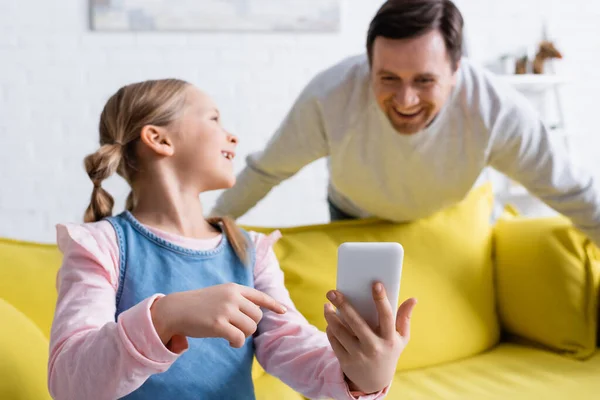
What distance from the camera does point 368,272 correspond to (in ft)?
2.62

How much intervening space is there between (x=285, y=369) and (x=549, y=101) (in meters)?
2.91

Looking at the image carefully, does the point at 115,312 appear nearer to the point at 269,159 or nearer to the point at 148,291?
Answer: the point at 148,291

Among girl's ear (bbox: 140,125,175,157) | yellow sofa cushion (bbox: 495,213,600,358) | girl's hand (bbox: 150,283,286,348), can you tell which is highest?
girl's ear (bbox: 140,125,175,157)

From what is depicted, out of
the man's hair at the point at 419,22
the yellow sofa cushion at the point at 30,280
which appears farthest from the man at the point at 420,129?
the yellow sofa cushion at the point at 30,280

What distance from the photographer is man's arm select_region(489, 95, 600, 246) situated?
157cm

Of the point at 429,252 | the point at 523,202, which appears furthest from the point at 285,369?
the point at 523,202

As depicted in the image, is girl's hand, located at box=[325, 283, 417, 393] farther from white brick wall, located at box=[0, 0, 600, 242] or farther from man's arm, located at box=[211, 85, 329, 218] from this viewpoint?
white brick wall, located at box=[0, 0, 600, 242]

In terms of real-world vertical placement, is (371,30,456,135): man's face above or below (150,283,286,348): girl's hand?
above

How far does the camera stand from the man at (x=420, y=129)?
4.93 ft

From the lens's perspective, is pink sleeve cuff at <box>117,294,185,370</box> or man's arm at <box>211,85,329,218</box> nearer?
pink sleeve cuff at <box>117,294,185,370</box>

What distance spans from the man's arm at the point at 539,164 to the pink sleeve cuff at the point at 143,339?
1.06m

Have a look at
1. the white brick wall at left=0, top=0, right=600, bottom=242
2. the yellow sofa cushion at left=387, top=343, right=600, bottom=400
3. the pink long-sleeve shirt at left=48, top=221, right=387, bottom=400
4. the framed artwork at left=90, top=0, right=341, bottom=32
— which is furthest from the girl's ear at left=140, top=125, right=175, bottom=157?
the framed artwork at left=90, top=0, right=341, bottom=32

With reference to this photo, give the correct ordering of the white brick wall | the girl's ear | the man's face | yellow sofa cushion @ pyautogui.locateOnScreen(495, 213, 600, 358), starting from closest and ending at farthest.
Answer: the girl's ear → the man's face → yellow sofa cushion @ pyautogui.locateOnScreen(495, 213, 600, 358) → the white brick wall

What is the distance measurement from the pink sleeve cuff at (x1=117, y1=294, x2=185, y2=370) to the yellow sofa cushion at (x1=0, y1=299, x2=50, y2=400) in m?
0.41
